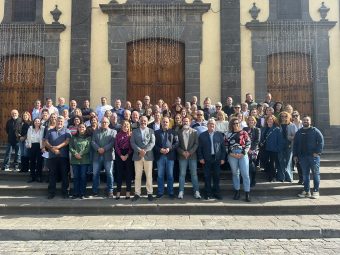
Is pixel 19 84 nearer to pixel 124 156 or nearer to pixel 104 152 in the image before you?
pixel 104 152

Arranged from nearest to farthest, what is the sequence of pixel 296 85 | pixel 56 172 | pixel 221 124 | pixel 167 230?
pixel 167 230 < pixel 56 172 < pixel 221 124 < pixel 296 85

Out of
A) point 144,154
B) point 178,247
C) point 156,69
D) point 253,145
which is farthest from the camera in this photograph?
point 156,69

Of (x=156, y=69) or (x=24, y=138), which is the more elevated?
(x=156, y=69)

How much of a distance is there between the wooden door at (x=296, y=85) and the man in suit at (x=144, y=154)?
626 centimetres

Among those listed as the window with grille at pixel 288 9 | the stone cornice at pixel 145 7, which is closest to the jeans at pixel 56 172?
the stone cornice at pixel 145 7

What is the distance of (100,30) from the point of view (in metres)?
12.4

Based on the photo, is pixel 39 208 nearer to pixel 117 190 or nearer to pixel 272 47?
pixel 117 190

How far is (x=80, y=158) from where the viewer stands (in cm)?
766

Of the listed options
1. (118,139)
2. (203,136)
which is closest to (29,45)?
(118,139)

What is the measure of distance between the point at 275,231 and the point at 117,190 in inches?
137

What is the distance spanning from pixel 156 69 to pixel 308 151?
6.38 m

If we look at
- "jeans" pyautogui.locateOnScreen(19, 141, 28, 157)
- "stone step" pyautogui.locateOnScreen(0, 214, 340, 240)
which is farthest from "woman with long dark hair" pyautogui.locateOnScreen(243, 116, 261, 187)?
"jeans" pyautogui.locateOnScreen(19, 141, 28, 157)

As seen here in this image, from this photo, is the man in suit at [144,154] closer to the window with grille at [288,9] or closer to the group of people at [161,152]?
the group of people at [161,152]

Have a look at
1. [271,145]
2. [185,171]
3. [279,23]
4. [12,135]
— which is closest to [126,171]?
[185,171]
